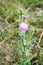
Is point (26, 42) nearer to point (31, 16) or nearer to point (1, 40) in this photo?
point (1, 40)

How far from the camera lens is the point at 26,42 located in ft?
6.35

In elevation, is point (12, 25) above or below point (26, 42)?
below

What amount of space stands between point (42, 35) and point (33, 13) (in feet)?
1.89

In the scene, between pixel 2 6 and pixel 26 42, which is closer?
pixel 26 42

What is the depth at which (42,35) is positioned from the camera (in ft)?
8.65

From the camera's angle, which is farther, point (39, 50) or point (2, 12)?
point (2, 12)

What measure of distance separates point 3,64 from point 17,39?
0.44 metres

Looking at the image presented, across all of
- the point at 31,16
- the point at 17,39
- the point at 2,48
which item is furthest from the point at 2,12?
the point at 2,48

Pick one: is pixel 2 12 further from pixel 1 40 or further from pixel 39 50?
pixel 39 50

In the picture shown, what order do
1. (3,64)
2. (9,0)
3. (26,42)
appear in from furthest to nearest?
(9,0) → (3,64) → (26,42)

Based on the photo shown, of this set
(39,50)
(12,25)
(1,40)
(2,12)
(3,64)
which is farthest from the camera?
(2,12)

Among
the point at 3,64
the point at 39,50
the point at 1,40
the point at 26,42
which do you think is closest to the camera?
the point at 26,42

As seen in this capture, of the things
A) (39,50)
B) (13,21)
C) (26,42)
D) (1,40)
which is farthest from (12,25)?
(26,42)

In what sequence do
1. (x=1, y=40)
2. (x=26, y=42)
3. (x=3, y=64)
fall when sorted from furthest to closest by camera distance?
(x=1, y=40) < (x=3, y=64) < (x=26, y=42)
